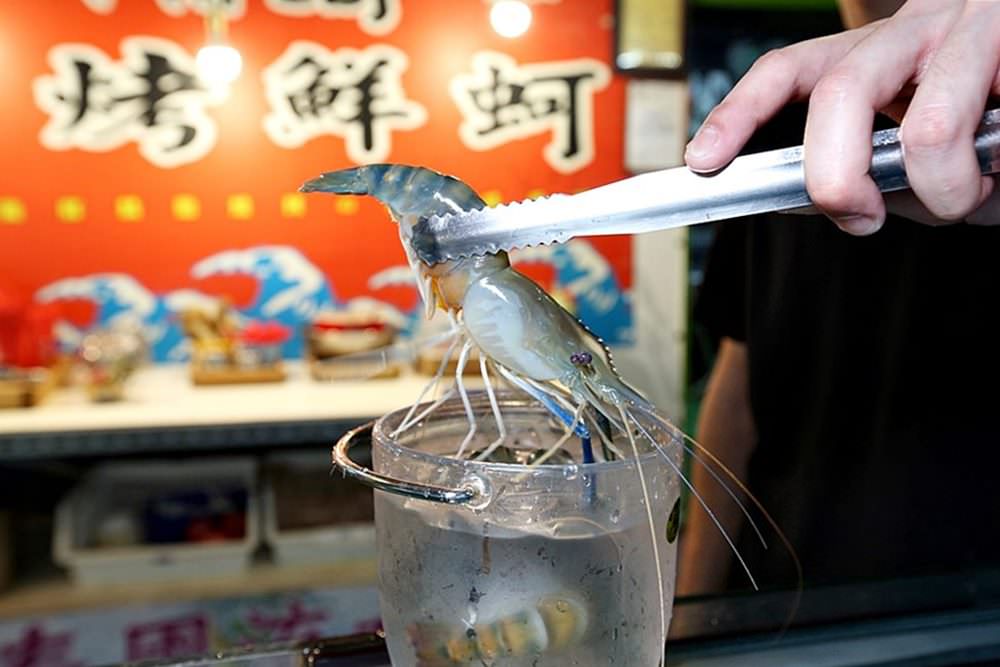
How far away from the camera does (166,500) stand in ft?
7.98

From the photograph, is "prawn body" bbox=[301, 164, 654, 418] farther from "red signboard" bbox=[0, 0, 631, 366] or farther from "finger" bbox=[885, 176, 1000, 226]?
"red signboard" bbox=[0, 0, 631, 366]

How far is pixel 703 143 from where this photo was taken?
520mm

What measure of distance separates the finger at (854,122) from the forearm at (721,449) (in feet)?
1.99

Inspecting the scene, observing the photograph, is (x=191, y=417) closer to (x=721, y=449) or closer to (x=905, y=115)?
(x=721, y=449)

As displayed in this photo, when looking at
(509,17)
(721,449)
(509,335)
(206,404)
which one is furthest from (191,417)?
Answer: (509,335)

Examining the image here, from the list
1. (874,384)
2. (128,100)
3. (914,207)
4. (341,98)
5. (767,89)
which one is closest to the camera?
(767,89)

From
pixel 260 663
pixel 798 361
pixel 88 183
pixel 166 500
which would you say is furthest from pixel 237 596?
pixel 260 663

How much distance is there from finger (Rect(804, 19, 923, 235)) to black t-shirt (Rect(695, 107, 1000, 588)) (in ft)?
1.88

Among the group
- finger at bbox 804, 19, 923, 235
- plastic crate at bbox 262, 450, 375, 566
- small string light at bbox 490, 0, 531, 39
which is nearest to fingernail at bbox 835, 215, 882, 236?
finger at bbox 804, 19, 923, 235

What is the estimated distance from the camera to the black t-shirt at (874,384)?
116 cm

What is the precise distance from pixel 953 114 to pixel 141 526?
2355mm

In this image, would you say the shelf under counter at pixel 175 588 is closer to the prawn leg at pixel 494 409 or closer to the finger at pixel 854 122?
the prawn leg at pixel 494 409

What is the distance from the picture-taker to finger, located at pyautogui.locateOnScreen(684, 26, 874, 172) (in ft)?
1.75

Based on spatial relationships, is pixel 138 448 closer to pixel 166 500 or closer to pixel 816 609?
pixel 166 500
